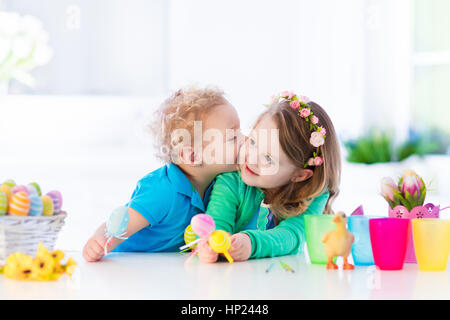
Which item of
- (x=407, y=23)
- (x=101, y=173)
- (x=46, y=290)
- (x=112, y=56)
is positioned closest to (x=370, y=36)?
(x=407, y=23)

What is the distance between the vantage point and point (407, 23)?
3.82 m

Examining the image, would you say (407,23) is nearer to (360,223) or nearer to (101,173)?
(101,173)

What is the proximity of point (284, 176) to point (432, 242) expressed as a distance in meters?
0.37

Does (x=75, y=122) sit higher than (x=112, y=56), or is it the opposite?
(x=112, y=56)

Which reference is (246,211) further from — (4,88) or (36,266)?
(4,88)

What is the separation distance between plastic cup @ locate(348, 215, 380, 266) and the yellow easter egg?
0.51 m

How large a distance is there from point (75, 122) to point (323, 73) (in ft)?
6.02

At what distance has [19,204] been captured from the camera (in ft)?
2.78

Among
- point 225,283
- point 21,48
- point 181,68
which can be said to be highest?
point 21,48

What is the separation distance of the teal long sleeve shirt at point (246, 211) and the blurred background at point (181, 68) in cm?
255

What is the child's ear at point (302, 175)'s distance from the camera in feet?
3.95

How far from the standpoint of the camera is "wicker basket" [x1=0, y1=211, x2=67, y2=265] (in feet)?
2.77

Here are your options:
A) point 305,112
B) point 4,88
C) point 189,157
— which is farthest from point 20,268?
point 4,88

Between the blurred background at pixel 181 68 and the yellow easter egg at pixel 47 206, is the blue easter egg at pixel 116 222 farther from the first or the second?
the blurred background at pixel 181 68
